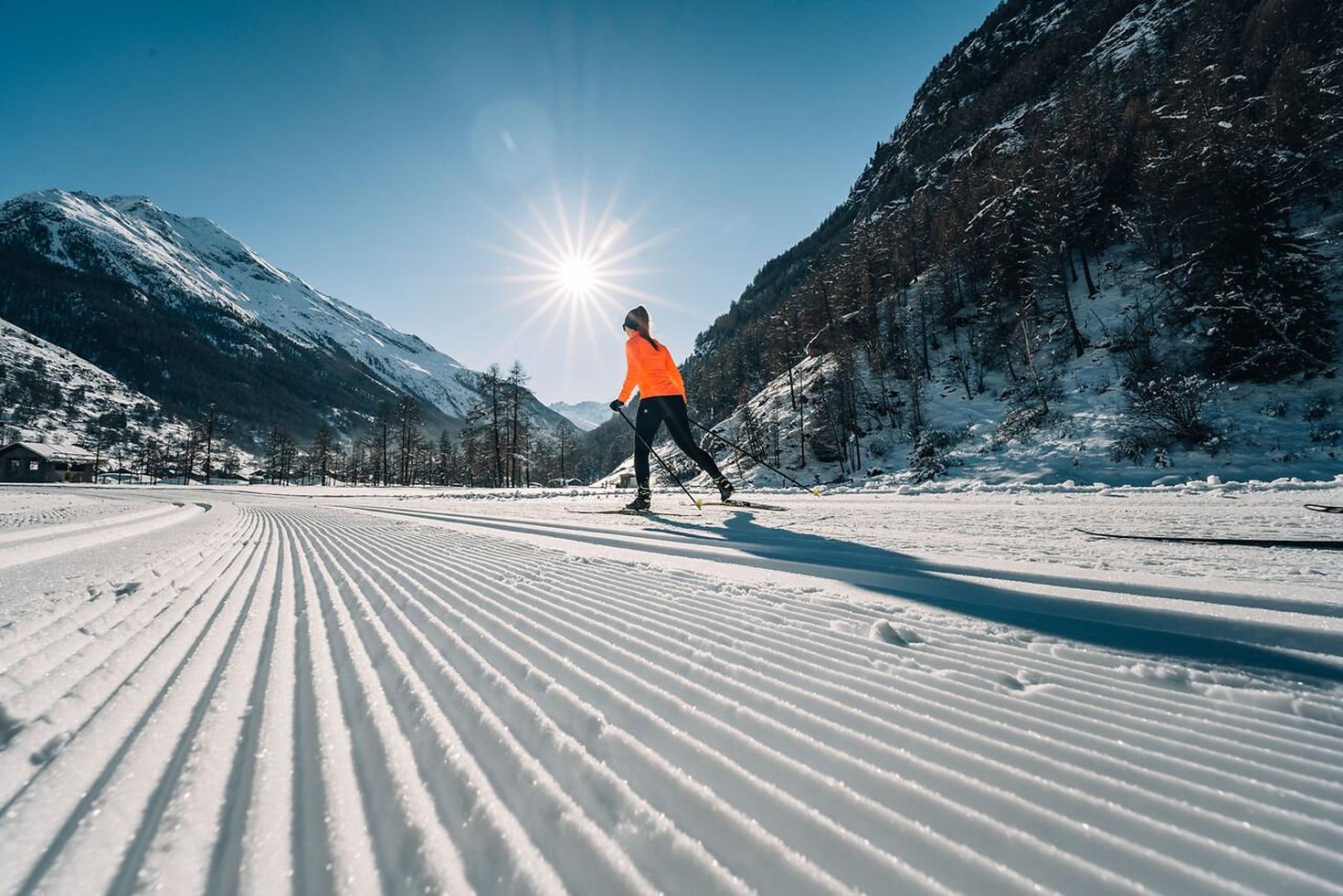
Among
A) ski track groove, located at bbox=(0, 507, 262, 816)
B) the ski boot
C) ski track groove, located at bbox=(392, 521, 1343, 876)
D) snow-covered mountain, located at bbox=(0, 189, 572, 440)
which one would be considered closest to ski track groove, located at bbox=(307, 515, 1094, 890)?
ski track groove, located at bbox=(392, 521, 1343, 876)

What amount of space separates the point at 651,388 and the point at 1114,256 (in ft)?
106

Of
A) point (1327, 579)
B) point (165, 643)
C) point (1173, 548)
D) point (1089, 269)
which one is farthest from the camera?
point (1089, 269)

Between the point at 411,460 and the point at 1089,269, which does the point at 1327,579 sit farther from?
the point at 411,460

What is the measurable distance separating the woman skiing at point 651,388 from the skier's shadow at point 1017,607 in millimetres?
2764

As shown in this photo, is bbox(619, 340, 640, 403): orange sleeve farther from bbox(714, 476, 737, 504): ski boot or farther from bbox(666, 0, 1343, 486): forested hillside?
bbox(666, 0, 1343, 486): forested hillside

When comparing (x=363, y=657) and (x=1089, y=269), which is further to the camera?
(x=1089, y=269)

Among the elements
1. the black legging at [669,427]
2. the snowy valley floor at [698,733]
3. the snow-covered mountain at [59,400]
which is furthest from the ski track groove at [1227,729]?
the snow-covered mountain at [59,400]

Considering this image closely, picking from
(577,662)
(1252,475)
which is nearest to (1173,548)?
(577,662)

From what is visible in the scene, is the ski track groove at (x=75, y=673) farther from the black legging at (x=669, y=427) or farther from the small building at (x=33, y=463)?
the small building at (x=33, y=463)

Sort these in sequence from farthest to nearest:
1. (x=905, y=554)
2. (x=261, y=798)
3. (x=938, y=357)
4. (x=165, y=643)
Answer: (x=938, y=357) < (x=905, y=554) < (x=165, y=643) < (x=261, y=798)

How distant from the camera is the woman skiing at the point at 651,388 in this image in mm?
5645

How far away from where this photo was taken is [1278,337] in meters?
14.2

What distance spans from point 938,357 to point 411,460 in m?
46.6

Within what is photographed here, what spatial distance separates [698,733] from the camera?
3.06 feet
